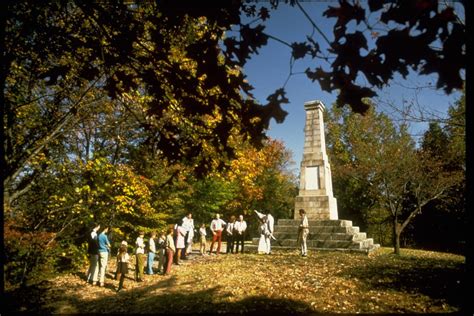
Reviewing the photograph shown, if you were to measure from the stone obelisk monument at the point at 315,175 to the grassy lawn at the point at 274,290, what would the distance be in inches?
189

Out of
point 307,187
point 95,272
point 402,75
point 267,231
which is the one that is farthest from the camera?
point 307,187

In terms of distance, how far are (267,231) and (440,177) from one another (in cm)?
1216

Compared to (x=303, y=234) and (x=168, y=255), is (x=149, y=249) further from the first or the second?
(x=303, y=234)

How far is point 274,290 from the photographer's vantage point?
789 centimetres

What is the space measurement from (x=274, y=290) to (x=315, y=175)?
32.3ft

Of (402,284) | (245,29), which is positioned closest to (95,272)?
(402,284)

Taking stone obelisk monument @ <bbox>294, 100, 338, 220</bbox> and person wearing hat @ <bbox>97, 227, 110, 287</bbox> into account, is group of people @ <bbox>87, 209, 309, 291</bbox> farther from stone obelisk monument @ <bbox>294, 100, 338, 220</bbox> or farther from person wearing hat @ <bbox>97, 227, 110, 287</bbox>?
stone obelisk monument @ <bbox>294, 100, 338, 220</bbox>

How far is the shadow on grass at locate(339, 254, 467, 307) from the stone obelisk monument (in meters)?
5.47

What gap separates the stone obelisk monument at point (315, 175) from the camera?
16.4 metres

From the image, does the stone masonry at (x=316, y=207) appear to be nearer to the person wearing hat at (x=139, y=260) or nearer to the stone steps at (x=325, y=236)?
the stone steps at (x=325, y=236)

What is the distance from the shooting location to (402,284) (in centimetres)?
790

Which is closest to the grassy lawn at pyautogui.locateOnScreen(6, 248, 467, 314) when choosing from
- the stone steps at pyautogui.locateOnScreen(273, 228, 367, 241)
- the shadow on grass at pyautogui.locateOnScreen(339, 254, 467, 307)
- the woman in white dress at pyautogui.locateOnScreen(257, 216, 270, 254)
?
the shadow on grass at pyautogui.locateOnScreen(339, 254, 467, 307)

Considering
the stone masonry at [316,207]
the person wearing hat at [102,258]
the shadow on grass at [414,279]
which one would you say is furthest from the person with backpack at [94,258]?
the shadow on grass at [414,279]

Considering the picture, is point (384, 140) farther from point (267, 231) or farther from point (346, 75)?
point (346, 75)
